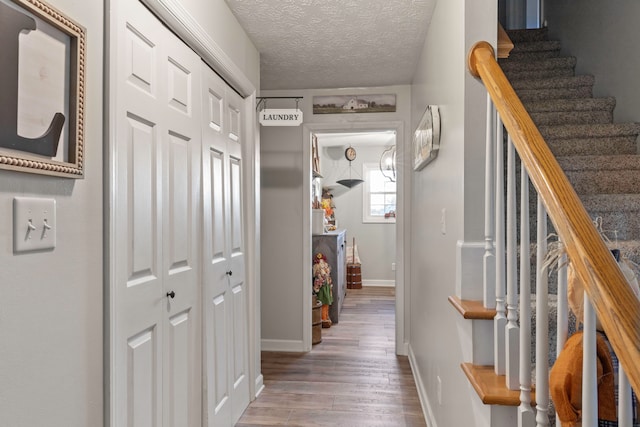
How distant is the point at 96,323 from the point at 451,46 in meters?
1.70

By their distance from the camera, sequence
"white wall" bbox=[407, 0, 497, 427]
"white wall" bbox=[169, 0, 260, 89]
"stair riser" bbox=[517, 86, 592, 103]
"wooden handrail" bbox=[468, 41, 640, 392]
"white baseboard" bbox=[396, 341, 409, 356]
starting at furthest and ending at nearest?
"white baseboard" bbox=[396, 341, 409, 356]
"stair riser" bbox=[517, 86, 592, 103]
"white wall" bbox=[169, 0, 260, 89]
"white wall" bbox=[407, 0, 497, 427]
"wooden handrail" bbox=[468, 41, 640, 392]

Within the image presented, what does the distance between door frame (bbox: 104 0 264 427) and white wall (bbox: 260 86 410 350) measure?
2.81ft

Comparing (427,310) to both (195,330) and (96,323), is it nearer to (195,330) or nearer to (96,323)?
(195,330)

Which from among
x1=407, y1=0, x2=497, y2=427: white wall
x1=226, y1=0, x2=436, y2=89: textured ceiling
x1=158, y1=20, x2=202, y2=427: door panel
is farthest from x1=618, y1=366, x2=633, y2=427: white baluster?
x1=226, y1=0, x2=436, y2=89: textured ceiling

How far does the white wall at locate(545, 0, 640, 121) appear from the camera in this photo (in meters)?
2.42

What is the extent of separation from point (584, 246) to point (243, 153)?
7.16ft

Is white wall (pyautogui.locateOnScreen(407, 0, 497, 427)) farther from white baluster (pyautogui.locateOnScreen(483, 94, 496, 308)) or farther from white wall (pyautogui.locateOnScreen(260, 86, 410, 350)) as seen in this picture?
white wall (pyautogui.locateOnScreen(260, 86, 410, 350))

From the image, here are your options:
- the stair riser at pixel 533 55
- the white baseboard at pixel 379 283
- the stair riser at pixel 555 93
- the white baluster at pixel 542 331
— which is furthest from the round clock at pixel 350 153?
the white baluster at pixel 542 331

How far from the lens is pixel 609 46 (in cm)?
265

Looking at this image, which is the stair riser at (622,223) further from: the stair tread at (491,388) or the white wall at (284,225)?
the white wall at (284,225)

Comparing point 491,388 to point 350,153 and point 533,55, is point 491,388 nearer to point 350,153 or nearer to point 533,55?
point 533,55

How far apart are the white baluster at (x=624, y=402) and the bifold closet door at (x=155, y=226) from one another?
1253mm

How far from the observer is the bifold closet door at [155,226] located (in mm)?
1321

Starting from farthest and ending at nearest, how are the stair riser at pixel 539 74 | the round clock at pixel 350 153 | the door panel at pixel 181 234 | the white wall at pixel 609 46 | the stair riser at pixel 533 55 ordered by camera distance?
the round clock at pixel 350 153, the stair riser at pixel 533 55, the stair riser at pixel 539 74, the white wall at pixel 609 46, the door panel at pixel 181 234
